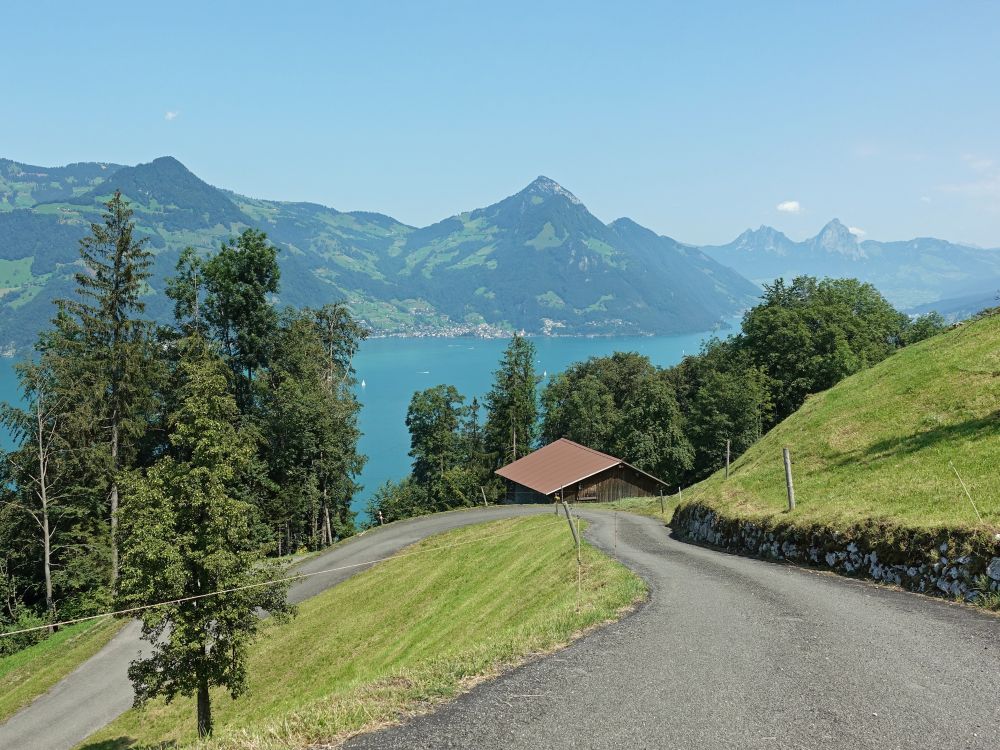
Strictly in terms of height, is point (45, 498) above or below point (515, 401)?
below

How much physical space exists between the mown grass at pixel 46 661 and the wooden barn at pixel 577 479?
38069mm

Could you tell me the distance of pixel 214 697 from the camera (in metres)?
23.8

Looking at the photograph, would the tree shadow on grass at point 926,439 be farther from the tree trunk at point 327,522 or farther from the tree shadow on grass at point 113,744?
the tree trunk at point 327,522

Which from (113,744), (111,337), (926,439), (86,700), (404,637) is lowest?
(86,700)

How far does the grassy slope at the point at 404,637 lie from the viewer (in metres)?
9.23

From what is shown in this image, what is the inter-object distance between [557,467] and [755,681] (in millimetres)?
56757

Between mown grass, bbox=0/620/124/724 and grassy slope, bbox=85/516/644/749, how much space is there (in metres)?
6.80

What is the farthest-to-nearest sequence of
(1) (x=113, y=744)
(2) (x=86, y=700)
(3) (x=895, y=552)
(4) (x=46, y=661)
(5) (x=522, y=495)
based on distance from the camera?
(5) (x=522, y=495) < (4) (x=46, y=661) < (2) (x=86, y=700) < (1) (x=113, y=744) < (3) (x=895, y=552)

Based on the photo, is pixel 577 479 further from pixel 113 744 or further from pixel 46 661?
pixel 113 744

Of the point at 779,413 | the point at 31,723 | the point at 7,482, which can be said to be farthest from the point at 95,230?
the point at 779,413

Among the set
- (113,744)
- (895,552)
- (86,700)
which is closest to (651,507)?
(895,552)

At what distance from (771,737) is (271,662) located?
2398 cm

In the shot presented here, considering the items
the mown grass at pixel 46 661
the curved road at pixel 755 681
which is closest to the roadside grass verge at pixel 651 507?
the curved road at pixel 755 681

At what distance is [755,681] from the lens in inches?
370
